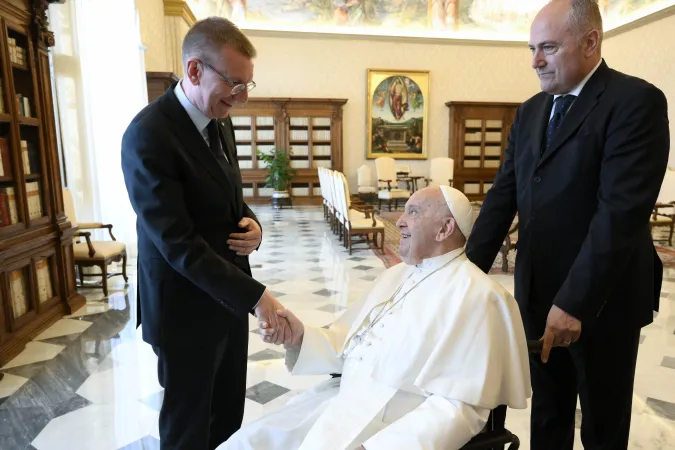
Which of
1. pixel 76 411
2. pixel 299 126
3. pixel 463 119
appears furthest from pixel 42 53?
pixel 463 119

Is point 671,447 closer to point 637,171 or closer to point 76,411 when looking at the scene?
point 637,171

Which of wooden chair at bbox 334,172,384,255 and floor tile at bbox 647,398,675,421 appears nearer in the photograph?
floor tile at bbox 647,398,675,421

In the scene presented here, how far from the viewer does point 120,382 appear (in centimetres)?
315

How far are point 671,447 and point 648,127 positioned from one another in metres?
1.85

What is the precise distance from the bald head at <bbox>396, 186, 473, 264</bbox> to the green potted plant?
1087cm

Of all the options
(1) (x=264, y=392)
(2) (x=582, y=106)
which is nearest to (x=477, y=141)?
(1) (x=264, y=392)

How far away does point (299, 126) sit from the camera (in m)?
13.2

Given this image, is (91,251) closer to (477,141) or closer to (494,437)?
(494,437)

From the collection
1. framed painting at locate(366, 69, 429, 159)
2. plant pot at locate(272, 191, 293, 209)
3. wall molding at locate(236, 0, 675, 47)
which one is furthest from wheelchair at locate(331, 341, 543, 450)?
wall molding at locate(236, 0, 675, 47)

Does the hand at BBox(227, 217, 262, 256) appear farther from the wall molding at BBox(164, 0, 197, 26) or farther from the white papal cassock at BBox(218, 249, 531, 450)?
the wall molding at BBox(164, 0, 197, 26)

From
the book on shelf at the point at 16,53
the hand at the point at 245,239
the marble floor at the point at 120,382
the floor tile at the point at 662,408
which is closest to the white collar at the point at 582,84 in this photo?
the hand at the point at 245,239

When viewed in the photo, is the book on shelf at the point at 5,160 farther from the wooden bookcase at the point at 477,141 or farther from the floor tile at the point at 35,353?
the wooden bookcase at the point at 477,141

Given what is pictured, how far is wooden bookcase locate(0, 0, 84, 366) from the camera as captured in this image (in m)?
3.62

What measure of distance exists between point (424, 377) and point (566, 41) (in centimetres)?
110
